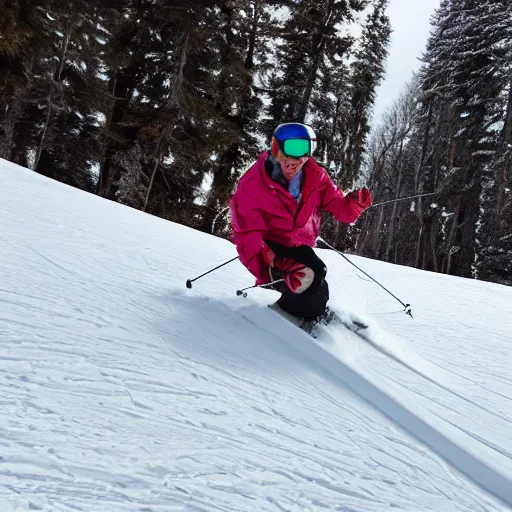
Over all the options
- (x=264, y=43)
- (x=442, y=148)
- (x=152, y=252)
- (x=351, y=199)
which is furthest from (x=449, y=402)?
(x=442, y=148)

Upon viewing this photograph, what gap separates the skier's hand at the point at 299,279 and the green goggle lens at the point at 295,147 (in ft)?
2.30

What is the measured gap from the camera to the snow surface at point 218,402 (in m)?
1.01

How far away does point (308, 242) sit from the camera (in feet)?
9.86

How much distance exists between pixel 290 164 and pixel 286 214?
12.0 inches

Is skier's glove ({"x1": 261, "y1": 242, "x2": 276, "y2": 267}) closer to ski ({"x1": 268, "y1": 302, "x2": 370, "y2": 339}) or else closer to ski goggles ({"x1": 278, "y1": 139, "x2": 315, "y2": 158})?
ski ({"x1": 268, "y1": 302, "x2": 370, "y2": 339})

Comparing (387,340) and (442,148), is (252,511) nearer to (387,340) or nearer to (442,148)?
(387,340)

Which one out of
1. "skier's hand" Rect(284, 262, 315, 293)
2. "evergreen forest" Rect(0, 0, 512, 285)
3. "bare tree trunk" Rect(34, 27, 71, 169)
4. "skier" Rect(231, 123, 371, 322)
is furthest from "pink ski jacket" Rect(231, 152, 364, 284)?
"bare tree trunk" Rect(34, 27, 71, 169)

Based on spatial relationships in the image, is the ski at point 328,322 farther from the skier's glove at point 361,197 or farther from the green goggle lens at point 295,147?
the green goggle lens at point 295,147

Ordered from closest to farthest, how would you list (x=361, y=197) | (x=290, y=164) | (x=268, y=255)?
(x=268, y=255), (x=290, y=164), (x=361, y=197)

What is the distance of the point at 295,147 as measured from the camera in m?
2.67

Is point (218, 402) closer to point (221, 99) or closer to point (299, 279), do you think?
point (299, 279)

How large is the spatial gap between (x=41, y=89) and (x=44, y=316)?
568 inches

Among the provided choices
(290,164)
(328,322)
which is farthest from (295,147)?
(328,322)

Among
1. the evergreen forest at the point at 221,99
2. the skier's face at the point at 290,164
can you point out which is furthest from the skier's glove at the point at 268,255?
the evergreen forest at the point at 221,99
